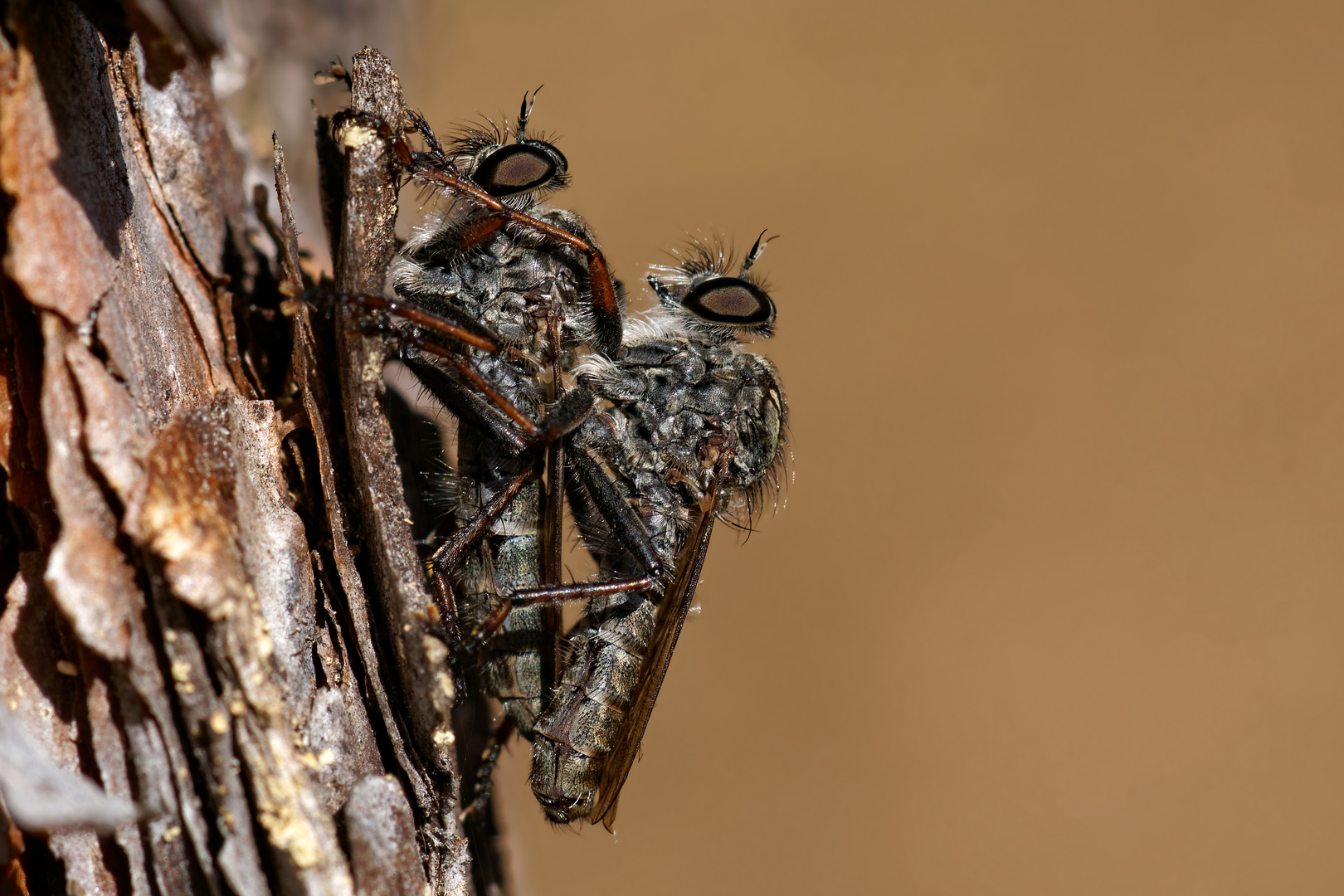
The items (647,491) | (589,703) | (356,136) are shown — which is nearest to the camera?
(356,136)

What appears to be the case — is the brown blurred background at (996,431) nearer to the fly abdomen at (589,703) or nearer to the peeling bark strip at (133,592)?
the fly abdomen at (589,703)

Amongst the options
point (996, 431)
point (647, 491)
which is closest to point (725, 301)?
point (647, 491)

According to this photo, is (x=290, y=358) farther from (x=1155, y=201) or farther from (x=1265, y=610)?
(x=1155, y=201)

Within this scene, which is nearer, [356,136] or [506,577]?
[356,136]

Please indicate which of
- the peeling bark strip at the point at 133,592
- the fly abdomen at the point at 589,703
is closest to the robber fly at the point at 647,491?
the fly abdomen at the point at 589,703

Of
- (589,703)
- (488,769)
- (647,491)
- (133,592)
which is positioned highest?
(647,491)

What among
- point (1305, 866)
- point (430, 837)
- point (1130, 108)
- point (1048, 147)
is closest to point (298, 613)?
point (430, 837)

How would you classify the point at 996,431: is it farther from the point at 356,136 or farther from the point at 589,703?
the point at 356,136

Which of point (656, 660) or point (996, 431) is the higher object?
point (996, 431)
